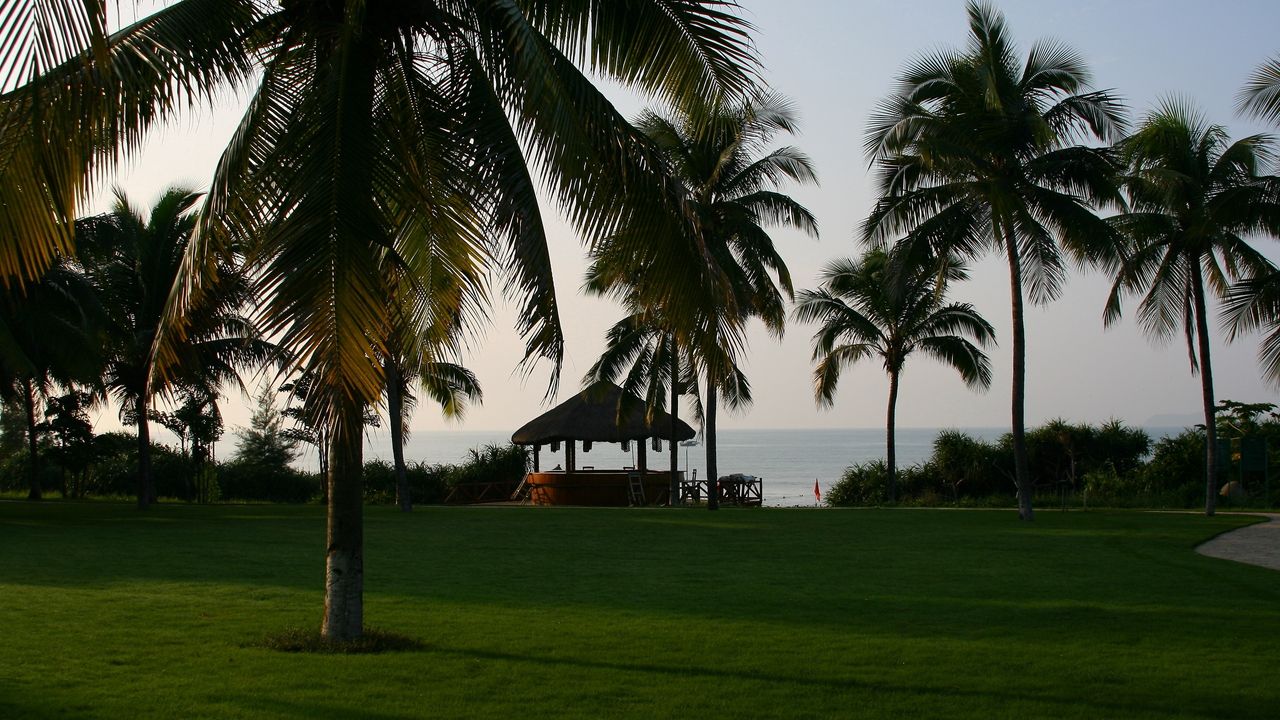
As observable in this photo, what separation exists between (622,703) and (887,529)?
12551mm

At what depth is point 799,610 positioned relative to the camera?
955 centimetres

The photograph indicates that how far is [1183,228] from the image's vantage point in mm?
21188

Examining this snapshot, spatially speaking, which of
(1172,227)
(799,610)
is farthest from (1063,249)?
(799,610)

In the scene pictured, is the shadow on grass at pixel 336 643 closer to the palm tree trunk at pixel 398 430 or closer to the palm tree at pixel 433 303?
the palm tree at pixel 433 303

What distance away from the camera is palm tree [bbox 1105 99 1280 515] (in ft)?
66.8

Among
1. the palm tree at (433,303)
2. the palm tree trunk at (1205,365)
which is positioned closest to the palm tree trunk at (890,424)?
the palm tree trunk at (1205,365)

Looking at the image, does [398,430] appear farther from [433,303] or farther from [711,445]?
[433,303]

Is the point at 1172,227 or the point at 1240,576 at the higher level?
the point at 1172,227

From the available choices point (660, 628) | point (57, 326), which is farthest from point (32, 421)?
point (660, 628)

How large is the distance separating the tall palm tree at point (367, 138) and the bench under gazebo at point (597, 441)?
20.4 meters

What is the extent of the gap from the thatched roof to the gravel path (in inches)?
619

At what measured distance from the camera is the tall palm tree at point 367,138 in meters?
5.86

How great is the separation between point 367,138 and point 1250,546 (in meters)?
13.3

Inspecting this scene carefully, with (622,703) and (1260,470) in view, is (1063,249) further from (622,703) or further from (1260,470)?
(622,703)
